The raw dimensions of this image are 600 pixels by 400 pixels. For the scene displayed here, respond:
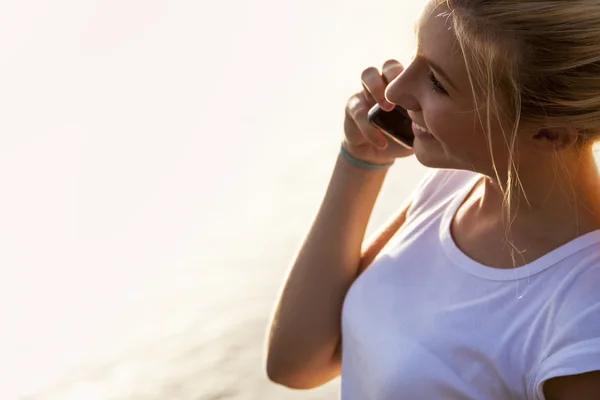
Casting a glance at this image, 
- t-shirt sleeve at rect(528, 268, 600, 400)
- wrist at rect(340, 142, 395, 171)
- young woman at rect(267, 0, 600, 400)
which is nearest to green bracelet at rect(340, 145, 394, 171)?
wrist at rect(340, 142, 395, 171)

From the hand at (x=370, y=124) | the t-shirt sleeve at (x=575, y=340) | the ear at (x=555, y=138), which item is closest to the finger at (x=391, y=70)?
the hand at (x=370, y=124)

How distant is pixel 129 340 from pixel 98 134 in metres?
1.16

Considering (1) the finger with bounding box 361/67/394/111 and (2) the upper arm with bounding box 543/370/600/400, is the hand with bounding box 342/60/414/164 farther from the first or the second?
(2) the upper arm with bounding box 543/370/600/400

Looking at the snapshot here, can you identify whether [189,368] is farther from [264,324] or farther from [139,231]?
[139,231]

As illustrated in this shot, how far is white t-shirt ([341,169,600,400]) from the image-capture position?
107 cm

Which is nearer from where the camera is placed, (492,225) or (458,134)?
(458,134)

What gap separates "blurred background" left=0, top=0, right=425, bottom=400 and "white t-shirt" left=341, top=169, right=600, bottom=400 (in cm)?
113

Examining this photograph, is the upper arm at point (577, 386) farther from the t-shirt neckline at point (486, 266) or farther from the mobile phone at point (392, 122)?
the mobile phone at point (392, 122)

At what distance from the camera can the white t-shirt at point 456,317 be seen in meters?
1.07

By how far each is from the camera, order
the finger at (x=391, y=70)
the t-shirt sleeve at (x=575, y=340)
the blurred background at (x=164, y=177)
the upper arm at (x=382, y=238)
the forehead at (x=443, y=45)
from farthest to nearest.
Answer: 1. the blurred background at (x=164, y=177)
2. the upper arm at (x=382, y=238)
3. the finger at (x=391, y=70)
4. the forehead at (x=443, y=45)
5. the t-shirt sleeve at (x=575, y=340)

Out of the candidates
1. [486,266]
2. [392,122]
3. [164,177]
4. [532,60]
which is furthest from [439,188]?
[164,177]

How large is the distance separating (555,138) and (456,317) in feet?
0.87

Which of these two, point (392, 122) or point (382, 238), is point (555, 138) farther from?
point (382, 238)

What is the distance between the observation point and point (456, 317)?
1195mm
